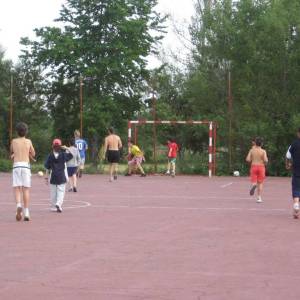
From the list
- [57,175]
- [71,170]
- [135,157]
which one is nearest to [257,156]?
[71,170]

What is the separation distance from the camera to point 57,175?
17.1 meters

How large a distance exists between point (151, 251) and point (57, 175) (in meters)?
6.63

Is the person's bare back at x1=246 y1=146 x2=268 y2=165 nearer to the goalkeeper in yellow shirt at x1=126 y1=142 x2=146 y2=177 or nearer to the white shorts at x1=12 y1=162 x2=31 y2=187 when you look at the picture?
the white shorts at x1=12 y1=162 x2=31 y2=187

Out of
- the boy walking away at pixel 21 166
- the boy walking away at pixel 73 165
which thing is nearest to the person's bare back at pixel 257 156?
the boy walking away at pixel 73 165

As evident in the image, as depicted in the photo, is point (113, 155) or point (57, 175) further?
point (113, 155)

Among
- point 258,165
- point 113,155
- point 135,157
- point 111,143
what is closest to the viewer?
point 258,165

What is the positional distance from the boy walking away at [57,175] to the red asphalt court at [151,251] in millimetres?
319

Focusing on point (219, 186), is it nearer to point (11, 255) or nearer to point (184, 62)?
point (11, 255)

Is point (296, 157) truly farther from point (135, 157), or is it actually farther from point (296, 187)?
point (135, 157)

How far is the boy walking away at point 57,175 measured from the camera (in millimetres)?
16980

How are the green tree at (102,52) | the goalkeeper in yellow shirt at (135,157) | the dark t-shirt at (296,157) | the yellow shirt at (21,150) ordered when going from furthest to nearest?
the green tree at (102,52) → the goalkeeper in yellow shirt at (135,157) → the dark t-shirt at (296,157) → the yellow shirt at (21,150)

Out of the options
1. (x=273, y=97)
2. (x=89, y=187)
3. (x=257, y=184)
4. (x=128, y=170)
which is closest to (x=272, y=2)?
(x=273, y=97)

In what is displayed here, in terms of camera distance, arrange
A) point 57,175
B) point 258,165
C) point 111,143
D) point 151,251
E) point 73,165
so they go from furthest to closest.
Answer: point 111,143
point 73,165
point 258,165
point 57,175
point 151,251

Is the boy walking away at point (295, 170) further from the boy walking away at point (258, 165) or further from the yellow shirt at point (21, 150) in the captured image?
the yellow shirt at point (21, 150)
